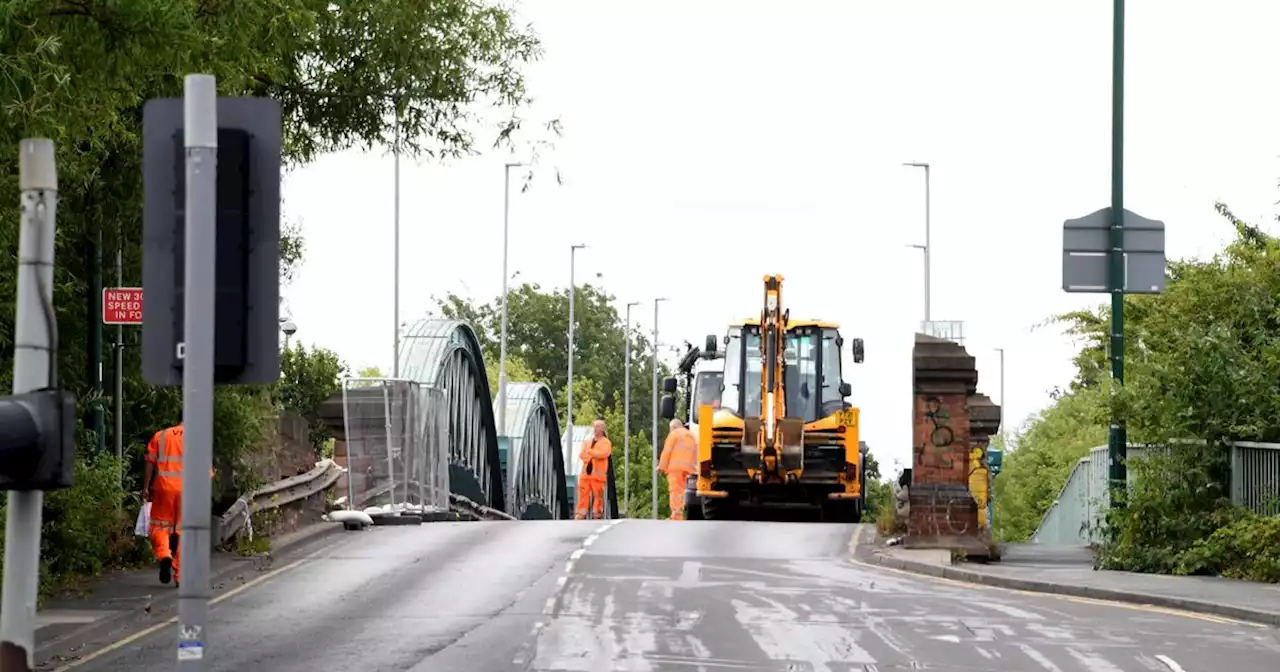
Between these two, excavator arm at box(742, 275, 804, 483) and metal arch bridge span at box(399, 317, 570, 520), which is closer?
excavator arm at box(742, 275, 804, 483)

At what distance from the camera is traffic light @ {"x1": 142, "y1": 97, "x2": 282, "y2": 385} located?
7.13 metres

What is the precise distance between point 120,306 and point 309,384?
115 feet

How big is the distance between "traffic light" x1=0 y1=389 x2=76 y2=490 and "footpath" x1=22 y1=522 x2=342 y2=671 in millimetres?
7983

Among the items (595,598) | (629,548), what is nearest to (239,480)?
(629,548)

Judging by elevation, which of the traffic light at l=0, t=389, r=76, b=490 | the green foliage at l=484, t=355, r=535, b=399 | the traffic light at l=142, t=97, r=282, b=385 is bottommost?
the traffic light at l=0, t=389, r=76, b=490

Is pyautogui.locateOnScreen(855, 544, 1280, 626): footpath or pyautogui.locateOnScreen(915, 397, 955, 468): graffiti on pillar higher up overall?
pyautogui.locateOnScreen(915, 397, 955, 468): graffiti on pillar

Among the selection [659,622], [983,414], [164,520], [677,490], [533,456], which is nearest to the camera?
[659,622]

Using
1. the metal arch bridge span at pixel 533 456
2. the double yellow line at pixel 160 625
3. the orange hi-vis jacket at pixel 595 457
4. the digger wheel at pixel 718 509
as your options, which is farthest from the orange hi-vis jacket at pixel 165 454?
the metal arch bridge span at pixel 533 456

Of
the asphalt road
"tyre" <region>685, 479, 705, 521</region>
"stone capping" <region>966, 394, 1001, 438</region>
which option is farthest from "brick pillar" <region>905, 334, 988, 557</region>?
"tyre" <region>685, 479, 705, 521</region>

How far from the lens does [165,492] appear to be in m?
20.4

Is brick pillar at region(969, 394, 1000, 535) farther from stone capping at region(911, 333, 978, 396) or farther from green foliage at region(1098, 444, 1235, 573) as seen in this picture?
green foliage at region(1098, 444, 1235, 573)

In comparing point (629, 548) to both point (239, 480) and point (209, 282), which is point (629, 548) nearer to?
point (239, 480)

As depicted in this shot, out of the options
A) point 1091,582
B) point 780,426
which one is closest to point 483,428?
point 780,426

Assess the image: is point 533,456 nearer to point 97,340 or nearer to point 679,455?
point 679,455
